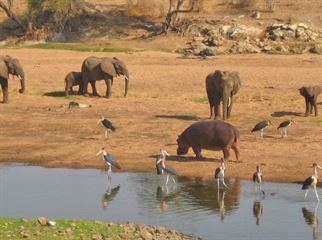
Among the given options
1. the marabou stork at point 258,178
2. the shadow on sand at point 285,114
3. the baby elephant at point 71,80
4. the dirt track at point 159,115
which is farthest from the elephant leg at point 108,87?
the marabou stork at point 258,178

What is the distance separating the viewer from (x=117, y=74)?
3662 centimetres

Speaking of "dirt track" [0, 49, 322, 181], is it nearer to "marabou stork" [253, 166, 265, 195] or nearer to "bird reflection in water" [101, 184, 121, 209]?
"marabou stork" [253, 166, 265, 195]

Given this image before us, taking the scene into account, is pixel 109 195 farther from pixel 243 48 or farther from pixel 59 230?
pixel 243 48

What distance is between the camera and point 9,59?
3500 cm

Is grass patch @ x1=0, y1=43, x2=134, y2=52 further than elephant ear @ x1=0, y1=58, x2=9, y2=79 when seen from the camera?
Yes

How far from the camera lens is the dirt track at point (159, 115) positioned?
910 inches

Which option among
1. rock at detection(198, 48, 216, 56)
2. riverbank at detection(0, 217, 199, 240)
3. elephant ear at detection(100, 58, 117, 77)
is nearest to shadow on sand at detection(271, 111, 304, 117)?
elephant ear at detection(100, 58, 117, 77)

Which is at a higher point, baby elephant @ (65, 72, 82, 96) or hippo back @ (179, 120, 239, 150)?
hippo back @ (179, 120, 239, 150)

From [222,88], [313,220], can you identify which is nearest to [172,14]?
[222,88]

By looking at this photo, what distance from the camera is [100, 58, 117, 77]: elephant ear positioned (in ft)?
118

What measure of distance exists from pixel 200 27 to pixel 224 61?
1251cm

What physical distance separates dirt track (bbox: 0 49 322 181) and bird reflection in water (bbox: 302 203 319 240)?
325cm

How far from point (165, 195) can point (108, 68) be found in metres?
17.5

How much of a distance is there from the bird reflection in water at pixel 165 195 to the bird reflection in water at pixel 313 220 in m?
2.72
